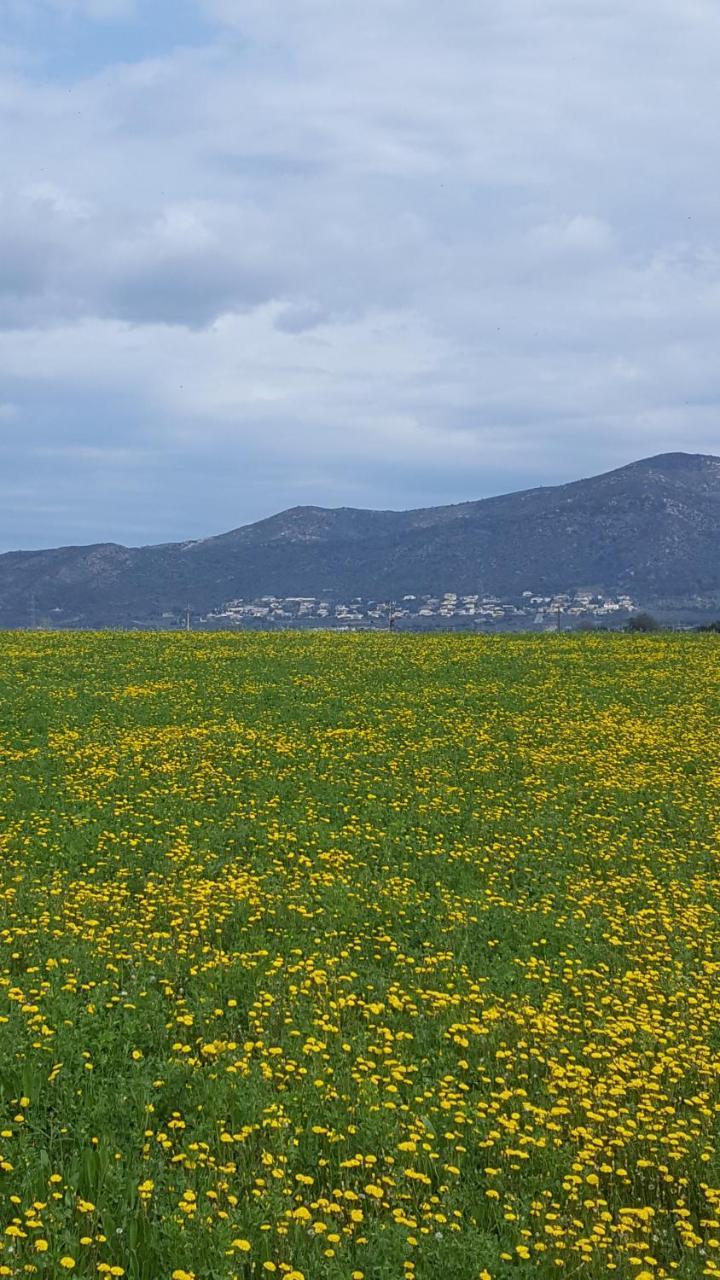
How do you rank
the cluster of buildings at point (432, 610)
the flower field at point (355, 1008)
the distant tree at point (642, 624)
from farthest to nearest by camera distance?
the cluster of buildings at point (432, 610)
the distant tree at point (642, 624)
the flower field at point (355, 1008)

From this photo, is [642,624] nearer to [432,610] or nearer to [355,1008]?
[355,1008]

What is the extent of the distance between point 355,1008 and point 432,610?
464 feet

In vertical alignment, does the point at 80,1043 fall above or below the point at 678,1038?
above

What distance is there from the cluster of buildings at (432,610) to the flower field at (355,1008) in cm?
9130

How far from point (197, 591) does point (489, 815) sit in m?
171

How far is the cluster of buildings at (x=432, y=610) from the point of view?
11712 centimetres

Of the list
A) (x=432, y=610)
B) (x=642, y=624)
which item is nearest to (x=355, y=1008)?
(x=642, y=624)

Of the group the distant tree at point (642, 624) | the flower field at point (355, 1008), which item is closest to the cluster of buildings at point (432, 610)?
the distant tree at point (642, 624)

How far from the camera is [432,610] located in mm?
150125

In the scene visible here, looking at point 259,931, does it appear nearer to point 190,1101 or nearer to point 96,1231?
point 190,1101

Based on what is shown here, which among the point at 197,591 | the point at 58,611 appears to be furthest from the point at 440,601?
the point at 58,611

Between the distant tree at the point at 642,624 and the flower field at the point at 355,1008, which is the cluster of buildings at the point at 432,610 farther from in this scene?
the flower field at the point at 355,1008

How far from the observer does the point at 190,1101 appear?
290 inches

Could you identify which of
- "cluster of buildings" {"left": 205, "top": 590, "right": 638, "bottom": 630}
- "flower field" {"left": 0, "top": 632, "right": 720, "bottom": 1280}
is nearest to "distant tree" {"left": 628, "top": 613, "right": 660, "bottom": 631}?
"flower field" {"left": 0, "top": 632, "right": 720, "bottom": 1280}
